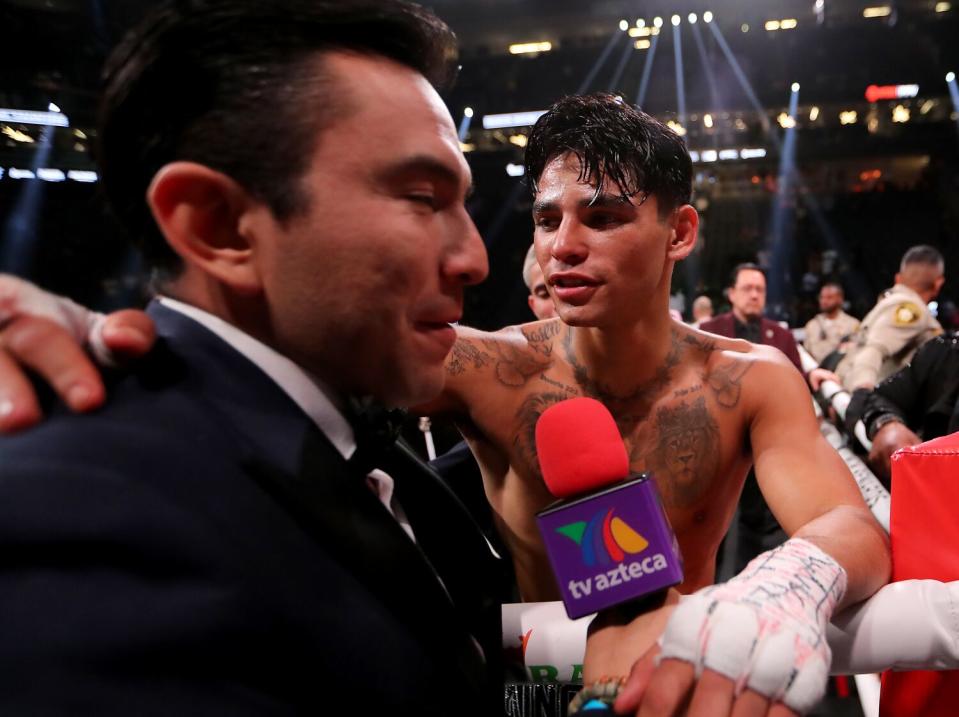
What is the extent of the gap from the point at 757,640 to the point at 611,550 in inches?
6.3

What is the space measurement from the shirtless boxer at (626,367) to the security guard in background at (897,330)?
230 centimetres

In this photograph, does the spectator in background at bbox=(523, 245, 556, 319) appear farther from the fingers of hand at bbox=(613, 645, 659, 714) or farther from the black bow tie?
the fingers of hand at bbox=(613, 645, 659, 714)

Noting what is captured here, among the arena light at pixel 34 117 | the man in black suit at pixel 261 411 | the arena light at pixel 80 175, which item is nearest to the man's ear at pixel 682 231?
the man in black suit at pixel 261 411

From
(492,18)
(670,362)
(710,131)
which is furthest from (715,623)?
(492,18)

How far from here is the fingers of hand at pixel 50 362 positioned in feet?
1.94

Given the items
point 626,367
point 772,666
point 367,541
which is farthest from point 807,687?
point 626,367

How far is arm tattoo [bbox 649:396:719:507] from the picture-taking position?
1.54 m

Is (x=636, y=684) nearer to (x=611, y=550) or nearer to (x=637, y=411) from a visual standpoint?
(x=611, y=550)

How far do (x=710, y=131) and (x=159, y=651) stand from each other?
15.6 m

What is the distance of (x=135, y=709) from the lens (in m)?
0.46

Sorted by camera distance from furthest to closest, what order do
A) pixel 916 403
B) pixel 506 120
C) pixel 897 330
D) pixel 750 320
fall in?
pixel 506 120, pixel 750 320, pixel 897 330, pixel 916 403

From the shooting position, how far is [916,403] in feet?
8.59

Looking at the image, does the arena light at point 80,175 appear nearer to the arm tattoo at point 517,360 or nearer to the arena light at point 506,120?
the arena light at point 506,120

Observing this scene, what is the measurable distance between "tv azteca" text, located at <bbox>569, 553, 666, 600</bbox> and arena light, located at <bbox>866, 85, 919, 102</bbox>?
16653 mm
